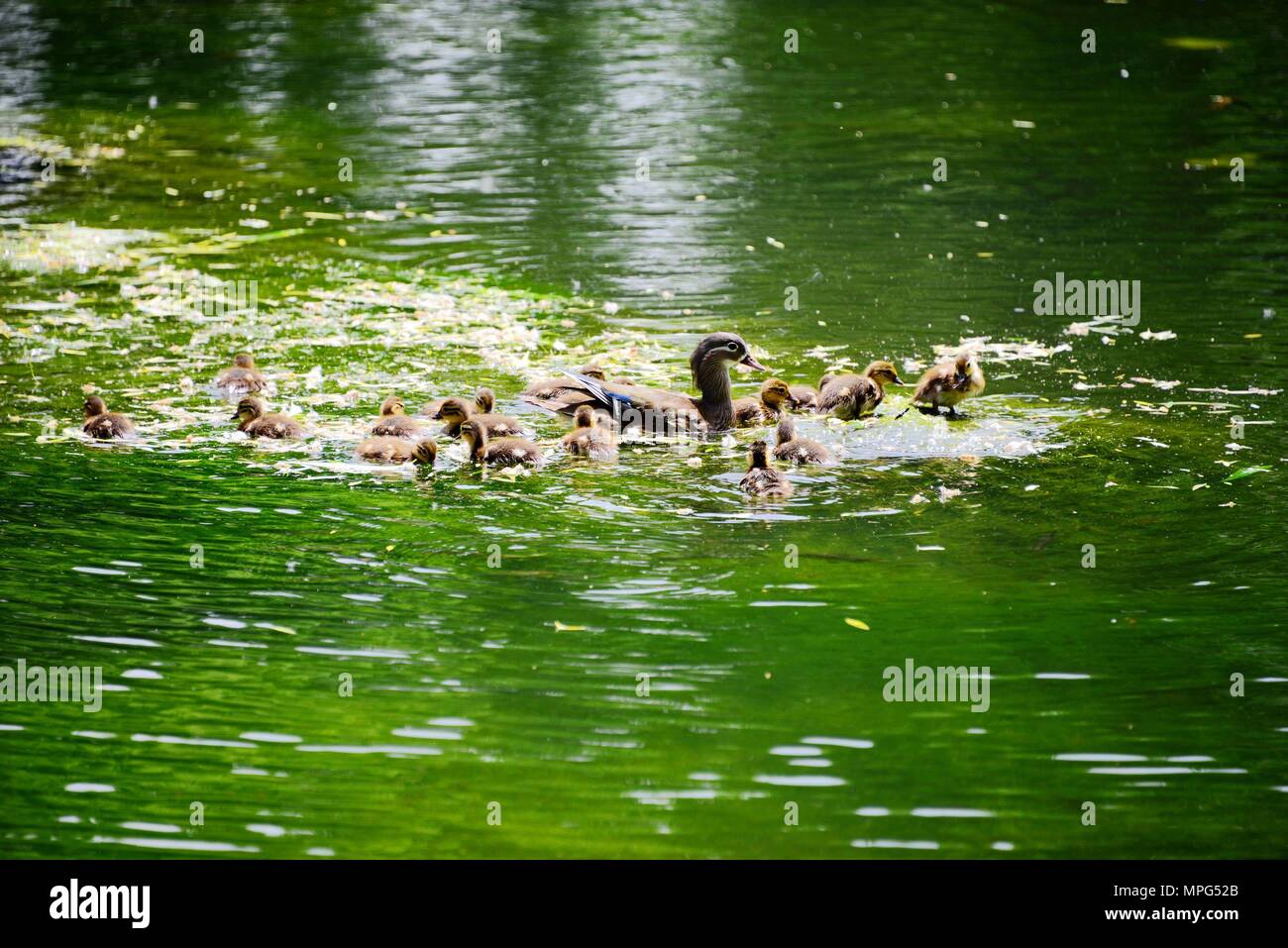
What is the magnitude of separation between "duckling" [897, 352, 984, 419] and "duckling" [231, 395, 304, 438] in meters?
3.69

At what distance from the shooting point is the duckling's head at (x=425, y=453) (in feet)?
31.6

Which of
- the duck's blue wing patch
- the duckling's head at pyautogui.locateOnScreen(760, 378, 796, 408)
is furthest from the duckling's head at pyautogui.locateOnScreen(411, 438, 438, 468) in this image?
the duckling's head at pyautogui.locateOnScreen(760, 378, 796, 408)

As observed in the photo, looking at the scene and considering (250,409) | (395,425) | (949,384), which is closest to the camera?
(395,425)

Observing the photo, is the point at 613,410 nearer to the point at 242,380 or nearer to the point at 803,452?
the point at 803,452

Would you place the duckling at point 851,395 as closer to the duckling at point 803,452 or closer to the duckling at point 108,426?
the duckling at point 803,452

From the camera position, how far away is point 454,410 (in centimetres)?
1007

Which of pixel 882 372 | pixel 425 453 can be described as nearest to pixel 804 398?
pixel 882 372

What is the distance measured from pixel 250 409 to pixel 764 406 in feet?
10.4

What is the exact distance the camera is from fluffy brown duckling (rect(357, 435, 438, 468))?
965 cm

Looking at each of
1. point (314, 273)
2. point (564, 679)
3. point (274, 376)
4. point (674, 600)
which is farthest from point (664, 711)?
point (314, 273)

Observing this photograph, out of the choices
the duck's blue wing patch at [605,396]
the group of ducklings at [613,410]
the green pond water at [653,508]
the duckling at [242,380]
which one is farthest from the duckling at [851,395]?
the duckling at [242,380]

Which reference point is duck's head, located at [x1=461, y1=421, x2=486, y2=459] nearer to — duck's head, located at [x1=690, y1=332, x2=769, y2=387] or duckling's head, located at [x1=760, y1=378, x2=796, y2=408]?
duck's head, located at [x1=690, y1=332, x2=769, y2=387]

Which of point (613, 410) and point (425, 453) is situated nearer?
point (425, 453)

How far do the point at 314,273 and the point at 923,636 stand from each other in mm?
8197
